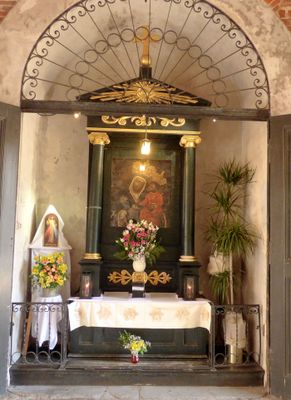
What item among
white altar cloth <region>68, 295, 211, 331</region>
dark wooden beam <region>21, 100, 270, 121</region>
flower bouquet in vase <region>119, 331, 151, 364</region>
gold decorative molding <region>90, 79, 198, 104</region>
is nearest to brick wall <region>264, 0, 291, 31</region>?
dark wooden beam <region>21, 100, 270, 121</region>

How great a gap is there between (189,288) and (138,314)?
75 centimetres

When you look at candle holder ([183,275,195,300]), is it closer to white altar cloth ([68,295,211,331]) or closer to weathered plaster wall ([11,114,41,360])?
white altar cloth ([68,295,211,331])

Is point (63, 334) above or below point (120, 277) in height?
below

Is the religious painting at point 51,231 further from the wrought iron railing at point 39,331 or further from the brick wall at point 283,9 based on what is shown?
the brick wall at point 283,9

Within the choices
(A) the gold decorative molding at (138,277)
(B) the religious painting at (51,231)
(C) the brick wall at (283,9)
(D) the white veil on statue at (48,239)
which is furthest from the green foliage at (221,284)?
(C) the brick wall at (283,9)

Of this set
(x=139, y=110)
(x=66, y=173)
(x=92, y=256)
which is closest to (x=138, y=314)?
(x=92, y=256)

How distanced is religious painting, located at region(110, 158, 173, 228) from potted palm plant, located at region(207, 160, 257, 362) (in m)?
0.73

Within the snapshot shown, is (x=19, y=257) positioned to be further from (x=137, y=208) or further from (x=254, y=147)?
(x=254, y=147)

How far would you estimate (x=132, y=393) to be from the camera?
12.9 feet

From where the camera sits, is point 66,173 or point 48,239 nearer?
point 48,239

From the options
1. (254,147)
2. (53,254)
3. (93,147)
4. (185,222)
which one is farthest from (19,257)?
(254,147)

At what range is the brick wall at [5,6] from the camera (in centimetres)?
395

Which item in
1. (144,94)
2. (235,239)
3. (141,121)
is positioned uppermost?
(144,94)

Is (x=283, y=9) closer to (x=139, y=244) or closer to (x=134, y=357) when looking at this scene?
(x=139, y=244)
